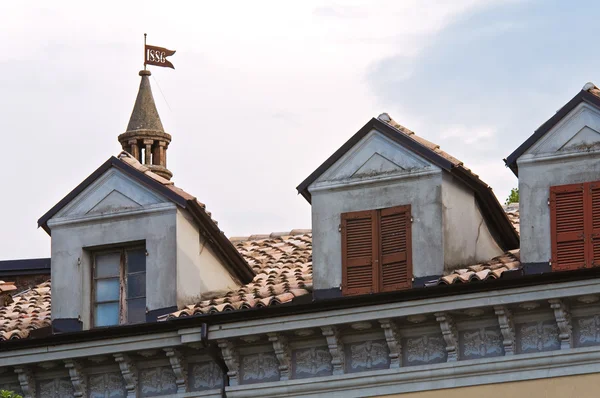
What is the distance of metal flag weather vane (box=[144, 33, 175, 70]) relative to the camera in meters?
29.7

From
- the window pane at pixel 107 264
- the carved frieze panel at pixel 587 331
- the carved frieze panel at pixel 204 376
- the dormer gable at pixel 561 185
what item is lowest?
the carved frieze panel at pixel 204 376

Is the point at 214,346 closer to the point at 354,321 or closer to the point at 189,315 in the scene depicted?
the point at 189,315

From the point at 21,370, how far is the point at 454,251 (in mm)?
6167

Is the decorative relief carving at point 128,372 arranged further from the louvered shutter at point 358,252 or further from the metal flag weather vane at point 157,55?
the metal flag weather vane at point 157,55

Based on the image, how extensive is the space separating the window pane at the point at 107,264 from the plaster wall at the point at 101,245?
0.13 meters

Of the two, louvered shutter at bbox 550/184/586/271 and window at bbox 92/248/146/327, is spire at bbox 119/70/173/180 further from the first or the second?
louvered shutter at bbox 550/184/586/271

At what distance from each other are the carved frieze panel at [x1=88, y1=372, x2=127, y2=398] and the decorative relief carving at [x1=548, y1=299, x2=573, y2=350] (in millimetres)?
6157

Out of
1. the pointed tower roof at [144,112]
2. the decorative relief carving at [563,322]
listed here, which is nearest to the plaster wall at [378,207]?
the decorative relief carving at [563,322]

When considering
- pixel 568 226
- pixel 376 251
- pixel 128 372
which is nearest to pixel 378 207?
pixel 376 251

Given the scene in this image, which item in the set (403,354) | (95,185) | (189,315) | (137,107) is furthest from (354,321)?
(137,107)

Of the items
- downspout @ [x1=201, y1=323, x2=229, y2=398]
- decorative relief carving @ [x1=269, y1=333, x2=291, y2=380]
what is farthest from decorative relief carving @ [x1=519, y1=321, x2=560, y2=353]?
downspout @ [x1=201, y1=323, x2=229, y2=398]

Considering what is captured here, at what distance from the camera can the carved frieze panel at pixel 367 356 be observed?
24297 mm

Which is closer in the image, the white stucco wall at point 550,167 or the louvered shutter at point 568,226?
A: the louvered shutter at point 568,226

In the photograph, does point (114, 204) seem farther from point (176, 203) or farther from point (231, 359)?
point (231, 359)
